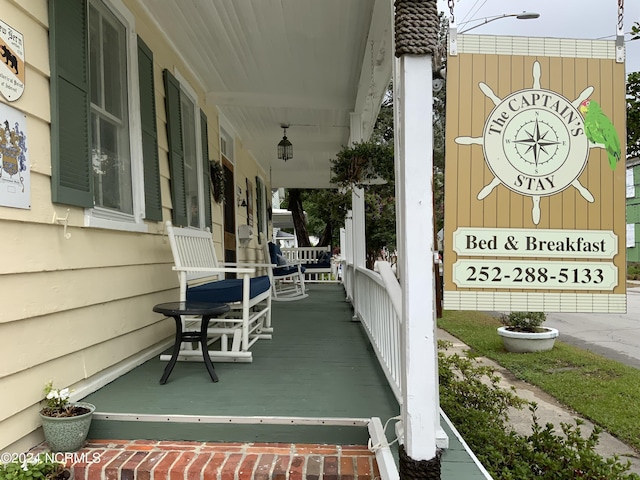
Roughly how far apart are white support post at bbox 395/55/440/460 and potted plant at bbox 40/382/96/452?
123 cm

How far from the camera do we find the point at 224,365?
273 cm

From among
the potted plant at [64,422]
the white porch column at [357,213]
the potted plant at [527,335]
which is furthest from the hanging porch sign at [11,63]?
the potted plant at [527,335]

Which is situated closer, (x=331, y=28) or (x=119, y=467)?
(x=119, y=467)

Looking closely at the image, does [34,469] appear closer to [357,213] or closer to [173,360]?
[173,360]

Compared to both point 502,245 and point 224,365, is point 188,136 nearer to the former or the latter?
point 224,365

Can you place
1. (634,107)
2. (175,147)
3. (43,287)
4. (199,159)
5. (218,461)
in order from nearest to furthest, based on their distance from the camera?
(218,461)
(43,287)
(634,107)
(175,147)
(199,159)

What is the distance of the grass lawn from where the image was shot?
364 centimetres

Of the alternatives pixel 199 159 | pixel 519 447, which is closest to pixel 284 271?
pixel 199 159

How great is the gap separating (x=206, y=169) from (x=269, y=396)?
2722 mm

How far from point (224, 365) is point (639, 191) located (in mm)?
20878

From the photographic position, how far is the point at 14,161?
1.66 meters

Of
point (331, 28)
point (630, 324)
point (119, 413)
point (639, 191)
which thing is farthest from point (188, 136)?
point (639, 191)

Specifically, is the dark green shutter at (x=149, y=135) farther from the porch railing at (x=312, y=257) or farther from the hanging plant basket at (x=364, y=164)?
the porch railing at (x=312, y=257)

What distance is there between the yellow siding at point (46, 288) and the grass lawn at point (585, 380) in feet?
12.2
